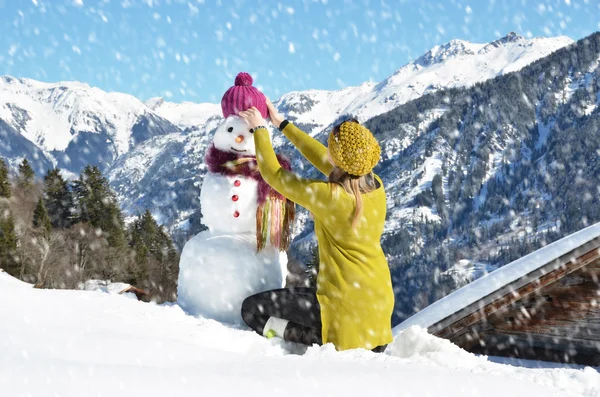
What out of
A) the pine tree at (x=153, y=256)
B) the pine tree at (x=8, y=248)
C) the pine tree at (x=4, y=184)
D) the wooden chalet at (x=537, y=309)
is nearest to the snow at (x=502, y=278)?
the wooden chalet at (x=537, y=309)

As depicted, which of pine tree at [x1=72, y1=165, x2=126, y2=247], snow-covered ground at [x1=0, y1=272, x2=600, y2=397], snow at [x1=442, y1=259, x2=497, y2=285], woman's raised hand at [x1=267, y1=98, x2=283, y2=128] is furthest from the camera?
snow at [x1=442, y1=259, x2=497, y2=285]

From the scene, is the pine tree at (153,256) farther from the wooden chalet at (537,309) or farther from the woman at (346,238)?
the woman at (346,238)

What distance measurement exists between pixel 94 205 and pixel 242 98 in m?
41.7

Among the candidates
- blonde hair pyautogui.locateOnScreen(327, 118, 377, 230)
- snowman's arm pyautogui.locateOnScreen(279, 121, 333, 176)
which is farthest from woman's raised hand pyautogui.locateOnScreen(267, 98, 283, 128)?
blonde hair pyautogui.locateOnScreen(327, 118, 377, 230)

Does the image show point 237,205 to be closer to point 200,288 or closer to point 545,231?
point 200,288

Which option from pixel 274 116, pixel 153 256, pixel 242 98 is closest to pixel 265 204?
pixel 274 116

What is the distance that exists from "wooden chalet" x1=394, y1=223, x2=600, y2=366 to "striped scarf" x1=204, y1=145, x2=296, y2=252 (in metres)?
1.46

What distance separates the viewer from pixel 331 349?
3.21 metres

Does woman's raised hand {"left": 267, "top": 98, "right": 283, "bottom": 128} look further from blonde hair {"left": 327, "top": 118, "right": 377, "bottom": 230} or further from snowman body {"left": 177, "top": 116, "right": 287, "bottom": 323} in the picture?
blonde hair {"left": 327, "top": 118, "right": 377, "bottom": 230}

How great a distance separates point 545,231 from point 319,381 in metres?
177

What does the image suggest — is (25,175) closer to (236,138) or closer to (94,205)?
(94,205)

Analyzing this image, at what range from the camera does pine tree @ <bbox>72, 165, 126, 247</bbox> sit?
43.3 m

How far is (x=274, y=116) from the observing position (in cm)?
436

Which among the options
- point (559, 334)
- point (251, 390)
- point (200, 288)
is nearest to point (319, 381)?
point (251, 390)
